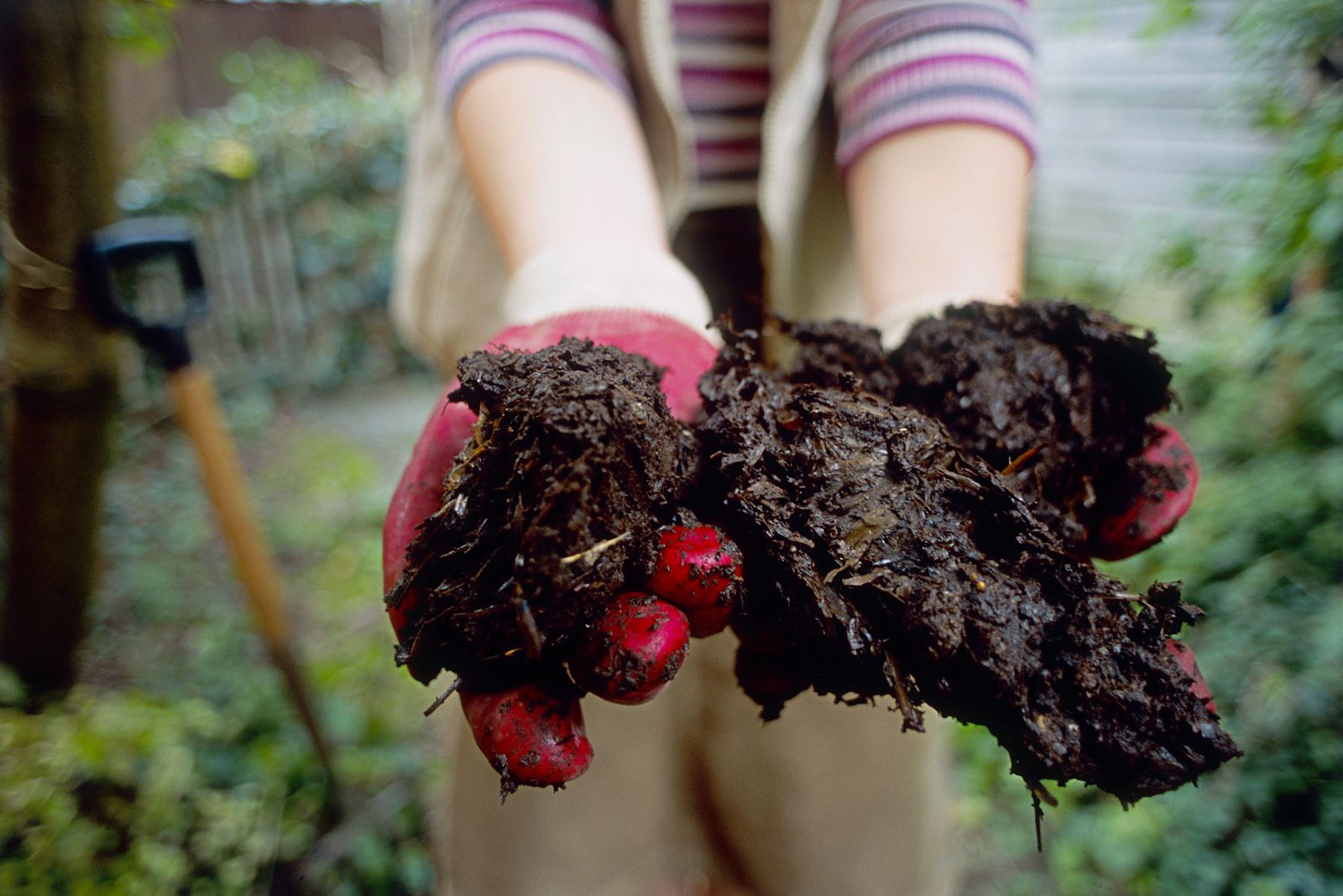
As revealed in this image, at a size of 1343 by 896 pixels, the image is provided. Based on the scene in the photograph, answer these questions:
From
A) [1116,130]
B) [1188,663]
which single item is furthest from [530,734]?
[1116,130]

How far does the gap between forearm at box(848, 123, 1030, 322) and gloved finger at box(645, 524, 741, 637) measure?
88cm

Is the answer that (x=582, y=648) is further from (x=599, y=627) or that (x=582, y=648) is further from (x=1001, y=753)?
(x=1001, y=753)

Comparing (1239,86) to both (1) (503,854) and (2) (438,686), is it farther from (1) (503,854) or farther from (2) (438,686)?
(2) (438,686)

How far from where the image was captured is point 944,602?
3.30 feet

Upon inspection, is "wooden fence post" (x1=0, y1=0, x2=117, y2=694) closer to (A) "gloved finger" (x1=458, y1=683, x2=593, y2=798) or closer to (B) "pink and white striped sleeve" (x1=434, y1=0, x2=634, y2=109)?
(B) "pink and white striped sleeve" (x1=434, y1=0, x2=634, y2=109)

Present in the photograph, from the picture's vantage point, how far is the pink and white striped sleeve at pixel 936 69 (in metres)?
1.72

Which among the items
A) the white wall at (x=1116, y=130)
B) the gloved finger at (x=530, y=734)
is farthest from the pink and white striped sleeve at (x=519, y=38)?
the white wall at (x=1116, y=130)

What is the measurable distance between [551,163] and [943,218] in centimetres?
84

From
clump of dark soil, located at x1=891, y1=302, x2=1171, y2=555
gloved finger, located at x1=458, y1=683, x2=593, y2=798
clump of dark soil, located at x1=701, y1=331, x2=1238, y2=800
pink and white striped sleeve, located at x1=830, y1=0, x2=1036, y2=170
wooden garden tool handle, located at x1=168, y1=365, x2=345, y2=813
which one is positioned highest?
pink and white striped sleeve, located at x1=830, y1=0, x2=1036, y2=170

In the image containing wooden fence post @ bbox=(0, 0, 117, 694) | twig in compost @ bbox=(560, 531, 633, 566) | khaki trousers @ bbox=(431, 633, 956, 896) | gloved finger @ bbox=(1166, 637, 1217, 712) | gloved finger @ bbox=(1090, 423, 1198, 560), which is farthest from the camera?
khaki trousers @ bbox=(431, 633, 956, 896)

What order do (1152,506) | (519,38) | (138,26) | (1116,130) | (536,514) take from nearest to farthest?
1. (536,514)
2. (1152,506)
3. (519,38)
4. (138,26)
5. (1116,130)

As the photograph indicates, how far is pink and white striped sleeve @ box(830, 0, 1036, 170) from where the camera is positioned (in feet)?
5.65

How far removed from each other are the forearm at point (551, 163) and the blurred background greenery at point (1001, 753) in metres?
0.85

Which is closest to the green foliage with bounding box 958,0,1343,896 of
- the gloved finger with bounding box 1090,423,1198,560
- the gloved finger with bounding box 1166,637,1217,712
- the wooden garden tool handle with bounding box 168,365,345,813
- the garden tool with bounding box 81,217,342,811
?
the gloved finger with bounding box 1090,423,1198,560
